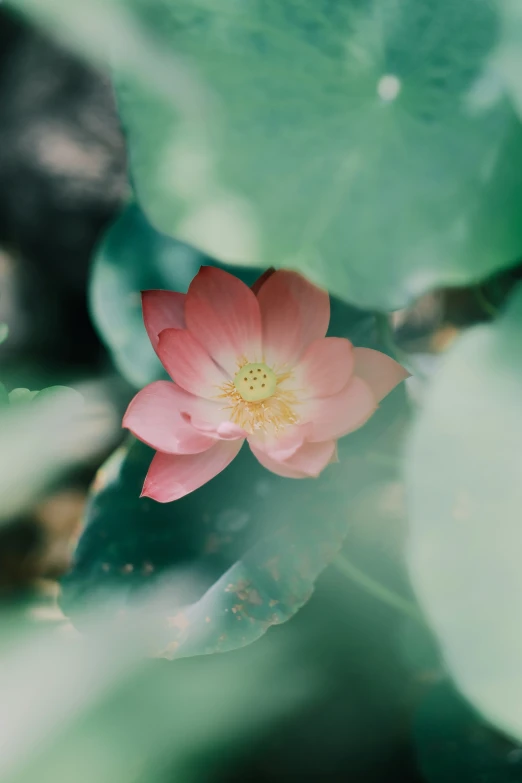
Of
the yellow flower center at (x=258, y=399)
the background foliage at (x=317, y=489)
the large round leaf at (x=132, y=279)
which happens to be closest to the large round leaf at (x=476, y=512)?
the background foliage at (x=317, y=489)

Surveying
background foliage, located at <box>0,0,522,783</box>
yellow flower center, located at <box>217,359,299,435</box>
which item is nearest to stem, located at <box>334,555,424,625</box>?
background foliage, located at <box>0,0,522,783</box>

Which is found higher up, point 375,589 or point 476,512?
point 476,512

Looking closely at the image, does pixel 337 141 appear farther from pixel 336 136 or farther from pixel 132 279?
pixel 132 279

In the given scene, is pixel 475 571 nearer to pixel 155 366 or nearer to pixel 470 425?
pixel 470 425

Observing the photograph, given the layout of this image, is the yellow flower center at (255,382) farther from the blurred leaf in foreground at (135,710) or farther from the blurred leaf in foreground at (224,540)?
the blurred leaf in foreground at (135,710)

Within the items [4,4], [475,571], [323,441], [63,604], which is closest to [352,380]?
[323,441]

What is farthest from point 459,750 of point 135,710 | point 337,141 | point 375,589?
point 337,141

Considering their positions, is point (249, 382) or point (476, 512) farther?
point (249, 382)
